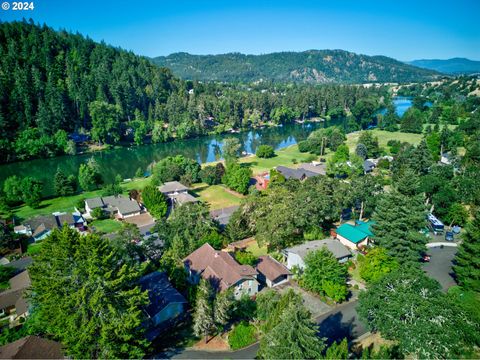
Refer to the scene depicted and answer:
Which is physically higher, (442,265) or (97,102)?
(97,102)

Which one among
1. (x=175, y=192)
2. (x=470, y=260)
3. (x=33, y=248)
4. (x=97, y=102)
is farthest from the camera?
(x=97, y=102)

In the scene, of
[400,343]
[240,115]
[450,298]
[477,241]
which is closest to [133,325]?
[400,343]

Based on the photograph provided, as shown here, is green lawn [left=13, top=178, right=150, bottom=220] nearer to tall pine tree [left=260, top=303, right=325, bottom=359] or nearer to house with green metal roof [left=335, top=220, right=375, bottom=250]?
house with green metal roof [left=335, top=220, right=375, bottom=250]

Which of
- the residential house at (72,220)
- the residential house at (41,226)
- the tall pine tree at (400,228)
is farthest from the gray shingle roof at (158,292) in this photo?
the residential house at (41,226)

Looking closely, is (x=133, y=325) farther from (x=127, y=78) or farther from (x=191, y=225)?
(x=127, y=78)

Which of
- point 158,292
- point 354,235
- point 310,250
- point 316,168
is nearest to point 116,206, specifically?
point 158,292

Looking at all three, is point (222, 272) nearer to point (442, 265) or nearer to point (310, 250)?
point (310, 250)
